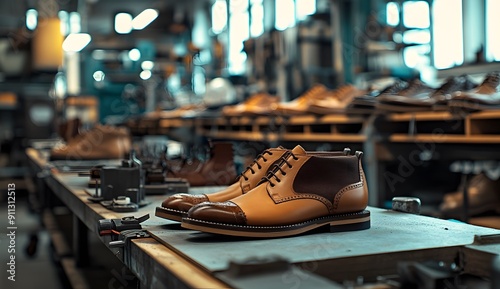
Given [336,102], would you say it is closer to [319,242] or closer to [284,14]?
[319,242]

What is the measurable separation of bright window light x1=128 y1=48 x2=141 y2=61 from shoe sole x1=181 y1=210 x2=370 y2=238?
39.9ft

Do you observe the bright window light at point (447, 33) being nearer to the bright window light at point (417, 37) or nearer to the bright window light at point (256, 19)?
the bright window light at point (417, 37)

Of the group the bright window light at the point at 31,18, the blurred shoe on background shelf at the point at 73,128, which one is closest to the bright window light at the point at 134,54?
the bright window light at the point at 31,18

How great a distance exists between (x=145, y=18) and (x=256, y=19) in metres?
3.36

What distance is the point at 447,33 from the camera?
241 inches

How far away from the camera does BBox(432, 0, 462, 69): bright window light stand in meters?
5.99

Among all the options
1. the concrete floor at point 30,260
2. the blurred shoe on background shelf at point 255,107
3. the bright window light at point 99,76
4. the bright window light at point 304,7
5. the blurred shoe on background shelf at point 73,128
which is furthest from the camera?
the bright window light at point 99,76

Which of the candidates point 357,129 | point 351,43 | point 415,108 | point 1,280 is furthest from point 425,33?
point 1,280

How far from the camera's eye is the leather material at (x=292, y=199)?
1130 mm

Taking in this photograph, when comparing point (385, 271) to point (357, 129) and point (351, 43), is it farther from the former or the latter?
point (351, 43)

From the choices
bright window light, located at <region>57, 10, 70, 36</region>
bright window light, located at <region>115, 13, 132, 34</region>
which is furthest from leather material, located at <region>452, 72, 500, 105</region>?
bright window light, located at <region>115, 13, 132, 34</region>

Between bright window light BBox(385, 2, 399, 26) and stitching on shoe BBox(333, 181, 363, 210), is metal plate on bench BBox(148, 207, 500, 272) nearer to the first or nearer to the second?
stitching on shoe BBox(333, 181, 363, 210)

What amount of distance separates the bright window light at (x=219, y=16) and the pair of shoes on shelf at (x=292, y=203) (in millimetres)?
12080

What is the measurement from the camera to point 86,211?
1683 mm
